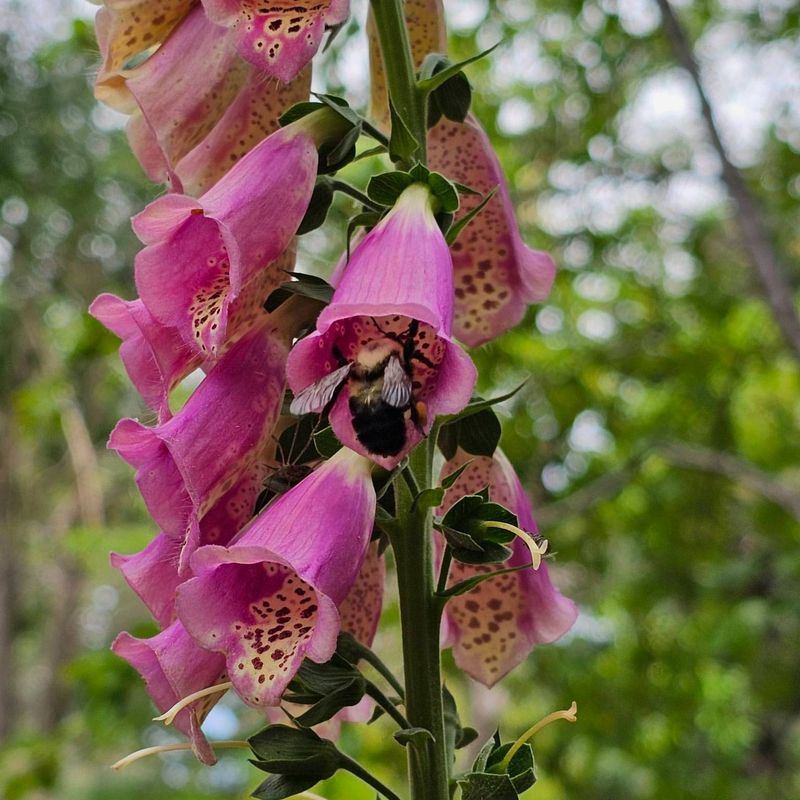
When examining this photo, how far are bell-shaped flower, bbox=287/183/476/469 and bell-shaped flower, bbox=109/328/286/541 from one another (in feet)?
0.33

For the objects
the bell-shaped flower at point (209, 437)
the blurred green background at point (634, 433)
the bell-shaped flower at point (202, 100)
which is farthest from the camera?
the blurred green background at point (634, 433)

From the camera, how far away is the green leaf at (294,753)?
675 mm

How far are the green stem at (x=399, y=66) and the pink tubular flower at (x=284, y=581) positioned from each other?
253 mm

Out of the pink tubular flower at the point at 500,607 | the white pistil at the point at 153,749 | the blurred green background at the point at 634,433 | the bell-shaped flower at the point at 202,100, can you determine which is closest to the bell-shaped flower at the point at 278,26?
the bell-shaped flower at the point at 202,100

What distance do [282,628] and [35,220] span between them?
592 cm

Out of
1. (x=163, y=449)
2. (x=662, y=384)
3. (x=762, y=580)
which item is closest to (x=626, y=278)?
(x=662, y=384)

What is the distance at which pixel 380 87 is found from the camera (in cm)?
91

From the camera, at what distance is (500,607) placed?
33.9 inches

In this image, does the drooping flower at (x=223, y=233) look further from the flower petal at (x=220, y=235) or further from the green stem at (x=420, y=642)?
the green stem at (x=420, y=642)

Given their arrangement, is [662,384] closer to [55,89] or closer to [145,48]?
[145,48]

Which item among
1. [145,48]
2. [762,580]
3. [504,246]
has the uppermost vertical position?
[145,48]

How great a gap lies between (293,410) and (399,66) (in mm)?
283

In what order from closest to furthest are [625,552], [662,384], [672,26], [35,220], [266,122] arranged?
[266,122]
[672,26]
[662,384]
[625,552]
[35,220]

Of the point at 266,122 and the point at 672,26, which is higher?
the point at 266,122
